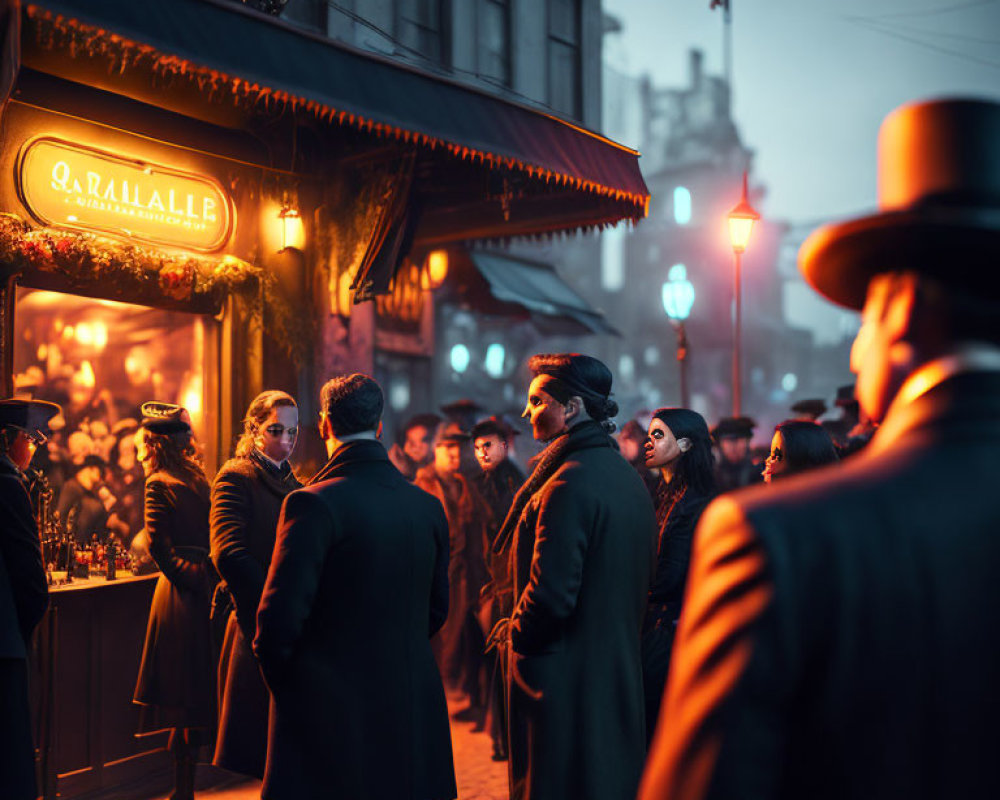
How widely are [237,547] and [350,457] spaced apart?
144 cm

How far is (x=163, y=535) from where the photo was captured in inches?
232

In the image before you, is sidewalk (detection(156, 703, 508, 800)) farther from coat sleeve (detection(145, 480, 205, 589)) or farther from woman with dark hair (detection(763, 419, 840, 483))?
woman with dark hair (detection(763, 419, 840, 483))

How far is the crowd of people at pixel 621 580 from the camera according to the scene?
1355 millimetres

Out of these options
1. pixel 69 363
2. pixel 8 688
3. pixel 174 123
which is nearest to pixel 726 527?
pixel 8 688

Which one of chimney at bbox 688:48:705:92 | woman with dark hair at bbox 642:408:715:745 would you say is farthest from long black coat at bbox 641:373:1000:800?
chimney at bbox 688:48:705:92

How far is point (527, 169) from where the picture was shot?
24.5ft

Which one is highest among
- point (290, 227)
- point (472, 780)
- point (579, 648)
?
point (290, 227)

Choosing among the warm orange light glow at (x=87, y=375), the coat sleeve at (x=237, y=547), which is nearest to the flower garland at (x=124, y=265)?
the warm orange light glow at (x=87, y=375)

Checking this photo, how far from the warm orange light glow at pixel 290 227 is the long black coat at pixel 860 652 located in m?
7.04

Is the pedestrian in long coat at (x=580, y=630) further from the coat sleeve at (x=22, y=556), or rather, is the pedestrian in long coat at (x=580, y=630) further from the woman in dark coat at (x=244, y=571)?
the coat sleeve at (x=22, y=556)

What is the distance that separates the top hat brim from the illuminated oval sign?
612 cm

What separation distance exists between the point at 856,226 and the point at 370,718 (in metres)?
2.97

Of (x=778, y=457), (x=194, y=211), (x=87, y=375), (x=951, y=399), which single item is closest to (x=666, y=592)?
(x=778, y=457)

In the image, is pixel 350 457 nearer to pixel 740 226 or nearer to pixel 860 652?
pixel 860 652
